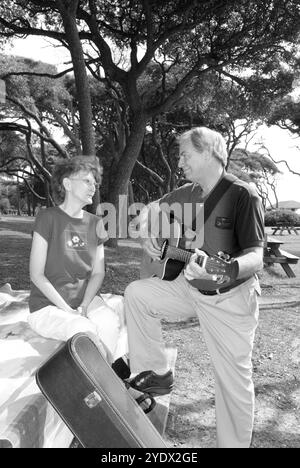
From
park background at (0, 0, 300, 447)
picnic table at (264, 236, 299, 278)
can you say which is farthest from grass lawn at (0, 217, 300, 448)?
picnic table at (264, 236, 299, 278)

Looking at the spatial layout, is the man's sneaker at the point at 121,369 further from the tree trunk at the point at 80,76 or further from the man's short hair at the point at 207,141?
the tree trunk at the point at 80,76

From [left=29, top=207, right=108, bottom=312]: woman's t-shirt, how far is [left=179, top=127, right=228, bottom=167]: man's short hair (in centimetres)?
126

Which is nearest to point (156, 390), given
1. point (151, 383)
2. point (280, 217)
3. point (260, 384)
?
point (151, 383)

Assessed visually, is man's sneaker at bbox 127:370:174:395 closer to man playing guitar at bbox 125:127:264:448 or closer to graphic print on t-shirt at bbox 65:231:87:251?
man playing guitar at bbox 125:127:264:448

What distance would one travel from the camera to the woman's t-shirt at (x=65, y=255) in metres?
3.64

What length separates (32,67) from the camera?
1830cm

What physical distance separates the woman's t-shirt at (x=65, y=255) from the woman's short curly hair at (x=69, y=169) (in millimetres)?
213

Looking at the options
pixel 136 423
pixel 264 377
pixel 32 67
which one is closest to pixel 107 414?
pixel 136 423

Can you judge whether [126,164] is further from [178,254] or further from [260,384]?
[178,254]

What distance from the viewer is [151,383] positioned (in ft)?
11.0

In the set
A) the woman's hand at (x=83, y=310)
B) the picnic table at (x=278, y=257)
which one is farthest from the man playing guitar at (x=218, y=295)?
the picnic table at (x=278, y=257)

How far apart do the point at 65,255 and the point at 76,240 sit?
0.57ft
